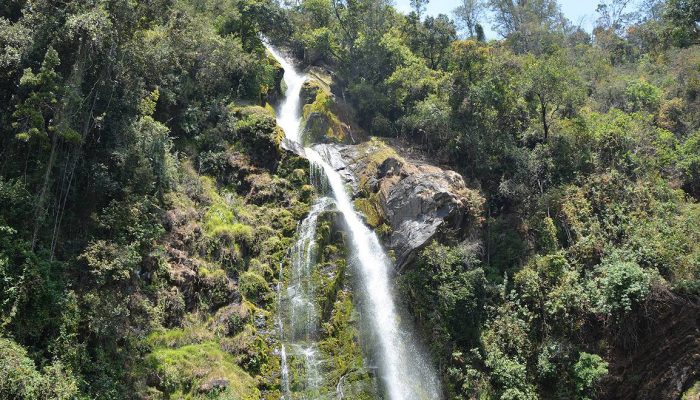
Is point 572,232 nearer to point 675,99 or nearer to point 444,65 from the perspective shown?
point 675,99

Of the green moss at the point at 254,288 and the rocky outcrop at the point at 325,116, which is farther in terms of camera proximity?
the rocky outcrop at the point at 325,116

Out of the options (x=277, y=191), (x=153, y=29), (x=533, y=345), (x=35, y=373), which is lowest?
(x=533, y=345)

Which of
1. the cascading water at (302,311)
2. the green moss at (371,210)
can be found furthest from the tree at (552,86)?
the cascading water at (302,311)

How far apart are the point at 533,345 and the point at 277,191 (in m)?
12.3

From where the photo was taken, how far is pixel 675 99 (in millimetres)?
28844

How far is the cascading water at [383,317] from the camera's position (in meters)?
18.9

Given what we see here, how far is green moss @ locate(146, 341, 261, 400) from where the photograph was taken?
1539 centimetres

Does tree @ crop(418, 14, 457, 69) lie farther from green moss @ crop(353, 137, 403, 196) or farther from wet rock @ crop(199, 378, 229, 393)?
wet rock @ crop(199, 378, 229, 393)

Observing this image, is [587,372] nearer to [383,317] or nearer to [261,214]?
[383,317]

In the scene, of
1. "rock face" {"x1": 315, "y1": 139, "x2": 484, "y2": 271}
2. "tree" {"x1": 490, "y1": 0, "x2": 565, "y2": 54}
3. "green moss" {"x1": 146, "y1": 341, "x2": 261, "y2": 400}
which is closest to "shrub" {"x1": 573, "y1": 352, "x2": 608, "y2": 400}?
"rock face" {"x1": 315, "y1": 139, "x2": 484, "y2": 271}

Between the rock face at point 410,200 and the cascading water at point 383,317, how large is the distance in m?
0.65

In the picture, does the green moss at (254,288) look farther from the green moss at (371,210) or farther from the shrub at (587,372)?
the shrub at (587,372)

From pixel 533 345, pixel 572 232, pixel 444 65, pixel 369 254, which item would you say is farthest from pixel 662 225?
pixel 444 65

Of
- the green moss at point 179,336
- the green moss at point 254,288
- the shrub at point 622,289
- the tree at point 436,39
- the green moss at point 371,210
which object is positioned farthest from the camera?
the tree at point 436,39
